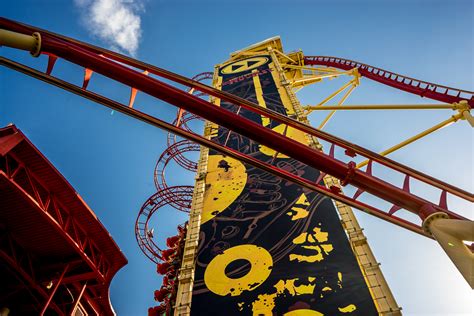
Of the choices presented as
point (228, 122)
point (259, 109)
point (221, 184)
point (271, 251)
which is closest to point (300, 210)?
point (271, 251)

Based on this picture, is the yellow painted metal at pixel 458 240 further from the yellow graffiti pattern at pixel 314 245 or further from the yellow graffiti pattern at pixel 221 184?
the yellow graffiti pattern at pixel 221 184

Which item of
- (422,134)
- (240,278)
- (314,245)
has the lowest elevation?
(240,278)

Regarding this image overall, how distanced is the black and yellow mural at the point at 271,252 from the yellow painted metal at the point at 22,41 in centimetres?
A: 271

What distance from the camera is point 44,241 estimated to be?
13828mm

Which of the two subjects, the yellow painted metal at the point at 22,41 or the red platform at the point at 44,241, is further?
the red platform at the point at 44,241

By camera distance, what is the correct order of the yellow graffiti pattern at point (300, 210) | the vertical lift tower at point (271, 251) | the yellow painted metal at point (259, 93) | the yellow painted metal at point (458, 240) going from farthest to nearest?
the yellow painted metal at point (259, 93), the yellow graffiti pattern at point (300, 210), the vertical lift tower at point (271, 251), the yellow painted metal at point (458, 240)

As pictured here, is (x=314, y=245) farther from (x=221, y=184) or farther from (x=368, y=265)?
(x=221, y=184)

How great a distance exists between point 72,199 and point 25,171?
2.06 metres

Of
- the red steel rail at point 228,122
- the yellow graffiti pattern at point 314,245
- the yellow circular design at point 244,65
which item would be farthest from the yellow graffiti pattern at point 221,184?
the yellow circular design at point 244,65

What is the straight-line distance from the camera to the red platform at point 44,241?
1200cm

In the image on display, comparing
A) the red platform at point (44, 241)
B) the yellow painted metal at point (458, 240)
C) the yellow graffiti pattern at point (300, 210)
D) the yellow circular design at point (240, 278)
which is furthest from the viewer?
the red platform at point (44, 241)

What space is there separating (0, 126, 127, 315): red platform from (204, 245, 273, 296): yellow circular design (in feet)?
30.2

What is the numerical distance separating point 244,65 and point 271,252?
10547mm

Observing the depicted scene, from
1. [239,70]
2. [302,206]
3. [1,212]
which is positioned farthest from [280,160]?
[1,212]
